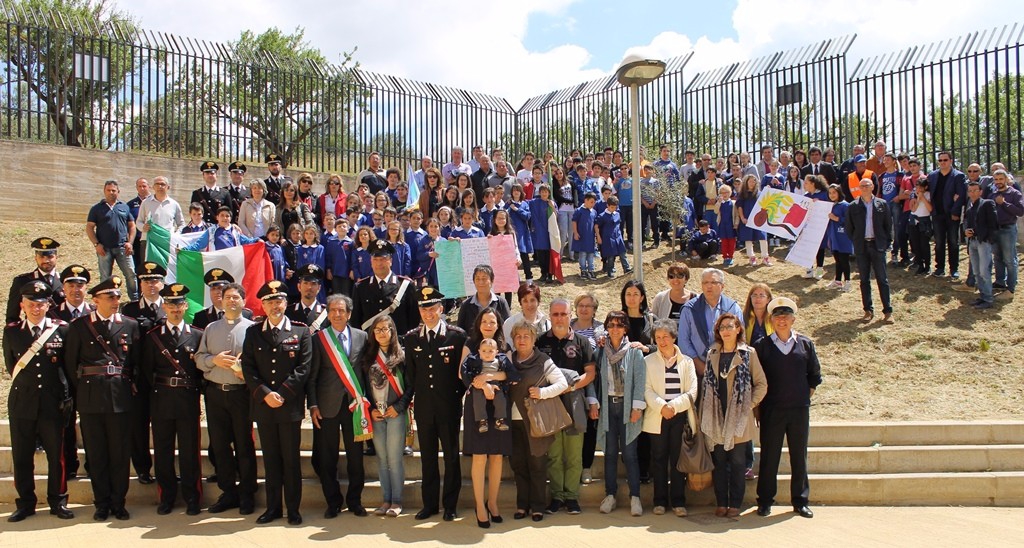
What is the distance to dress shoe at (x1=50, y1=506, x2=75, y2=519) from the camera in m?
6.84

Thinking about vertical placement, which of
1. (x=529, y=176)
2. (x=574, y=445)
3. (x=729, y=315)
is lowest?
(x=574, y=445)

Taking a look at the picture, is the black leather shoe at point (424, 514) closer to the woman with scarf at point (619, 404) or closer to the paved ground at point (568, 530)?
the paved ground at point (568, 530)

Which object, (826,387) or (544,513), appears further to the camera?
(826,387)

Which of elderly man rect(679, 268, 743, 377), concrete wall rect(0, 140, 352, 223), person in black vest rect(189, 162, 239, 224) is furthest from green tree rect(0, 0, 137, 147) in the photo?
elderly man rect(679, 268, 743, 377)

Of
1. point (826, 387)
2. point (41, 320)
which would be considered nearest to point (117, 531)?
point (41, 320)

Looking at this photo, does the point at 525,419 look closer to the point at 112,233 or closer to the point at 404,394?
the point at 404,394

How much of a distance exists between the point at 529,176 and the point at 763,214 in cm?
425

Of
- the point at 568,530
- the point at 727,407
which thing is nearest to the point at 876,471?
the point at 727,407

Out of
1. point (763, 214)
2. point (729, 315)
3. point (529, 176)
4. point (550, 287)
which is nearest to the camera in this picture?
point (729, 315)

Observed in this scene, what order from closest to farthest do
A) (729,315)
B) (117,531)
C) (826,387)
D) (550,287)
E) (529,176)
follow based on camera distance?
(117,531), (729,315), (826,387), (550,287), (529,176)

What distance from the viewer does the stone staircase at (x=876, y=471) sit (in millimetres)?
7328

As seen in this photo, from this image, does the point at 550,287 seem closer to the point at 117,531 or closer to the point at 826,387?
the point at 826,387

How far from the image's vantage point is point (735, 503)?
6.95m

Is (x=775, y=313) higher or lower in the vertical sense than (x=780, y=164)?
lower
